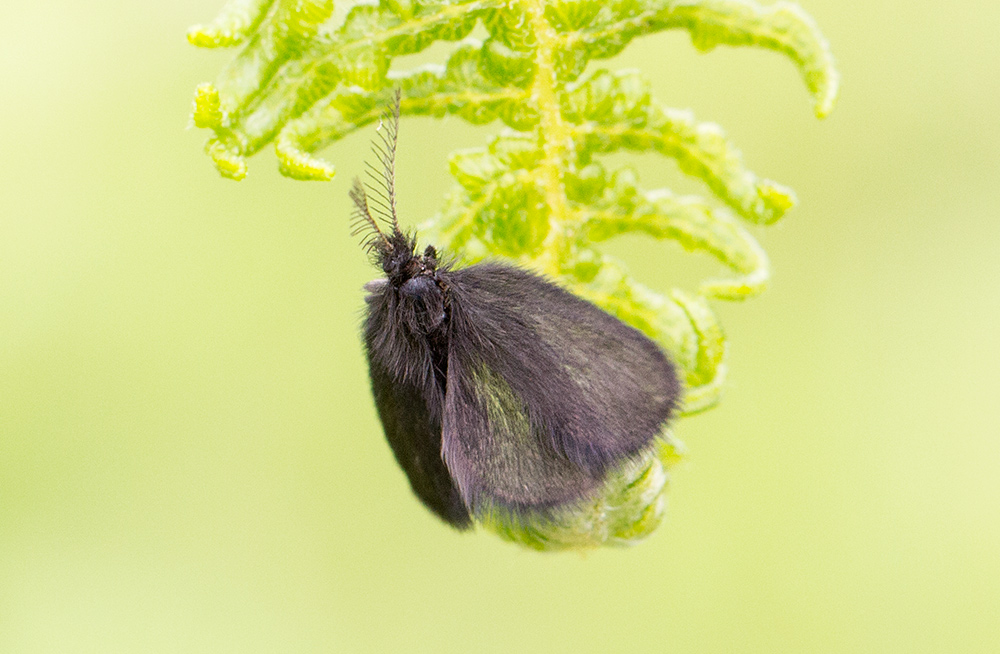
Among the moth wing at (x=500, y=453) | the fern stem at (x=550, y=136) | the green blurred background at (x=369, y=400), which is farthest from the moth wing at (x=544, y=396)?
the green blurred background at (x=369, y=400)

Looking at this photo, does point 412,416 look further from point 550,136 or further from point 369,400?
point 369,400

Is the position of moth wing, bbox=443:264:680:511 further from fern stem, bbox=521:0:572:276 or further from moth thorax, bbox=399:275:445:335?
fern stem, bbox=521:0:572:276

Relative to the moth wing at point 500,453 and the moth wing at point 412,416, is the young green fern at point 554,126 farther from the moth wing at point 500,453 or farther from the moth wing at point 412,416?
the moth wing at point 412,416

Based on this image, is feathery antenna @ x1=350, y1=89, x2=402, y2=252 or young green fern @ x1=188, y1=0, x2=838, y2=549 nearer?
young green fern @ x1=188, y1=0, x2=838, y2=549

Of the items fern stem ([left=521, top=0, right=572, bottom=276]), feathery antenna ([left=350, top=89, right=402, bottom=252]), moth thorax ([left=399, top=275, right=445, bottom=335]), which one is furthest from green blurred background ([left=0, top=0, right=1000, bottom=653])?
moth thorax ([left=399, top=275, right=445, bottom=335])

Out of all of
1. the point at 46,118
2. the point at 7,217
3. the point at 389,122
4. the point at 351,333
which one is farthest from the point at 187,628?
the point at 389,122

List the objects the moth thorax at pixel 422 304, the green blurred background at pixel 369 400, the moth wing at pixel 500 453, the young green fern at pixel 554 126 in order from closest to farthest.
Answer: the young green fern at pixel 554 126
the moth wing at pixel 500 453
the moth thorax at pixel 422 304
the green blurred background at pixel 369 400

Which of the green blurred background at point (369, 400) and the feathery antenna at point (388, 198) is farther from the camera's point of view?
the green blurred background at point (369, 400)
